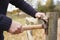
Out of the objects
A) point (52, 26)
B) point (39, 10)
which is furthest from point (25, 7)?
point (39, 10)

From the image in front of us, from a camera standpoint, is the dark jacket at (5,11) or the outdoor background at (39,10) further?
the outdoor background at (39,10)

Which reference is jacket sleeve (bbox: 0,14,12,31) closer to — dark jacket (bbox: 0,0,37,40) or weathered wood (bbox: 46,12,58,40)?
dark jacket (bbox: 0,0,37,40)

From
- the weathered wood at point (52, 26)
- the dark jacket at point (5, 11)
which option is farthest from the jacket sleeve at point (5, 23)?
the weathered wood at point (52, 26)

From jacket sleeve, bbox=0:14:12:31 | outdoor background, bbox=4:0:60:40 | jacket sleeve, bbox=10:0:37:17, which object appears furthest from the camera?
outdoor background, bbox=4:0:60:40

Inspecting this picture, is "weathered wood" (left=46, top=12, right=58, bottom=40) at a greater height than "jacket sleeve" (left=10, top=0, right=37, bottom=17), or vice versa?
"jacket sleeve" (left=10, top=0, right=37, bottom=17)

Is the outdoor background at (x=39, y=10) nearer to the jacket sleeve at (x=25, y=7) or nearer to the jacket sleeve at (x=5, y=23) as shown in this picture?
the jacket sleeve at (x=25, y=7)

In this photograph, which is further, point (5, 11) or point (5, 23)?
point (5, 11)

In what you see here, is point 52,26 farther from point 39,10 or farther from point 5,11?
point 39,10

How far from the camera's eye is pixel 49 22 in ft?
3.25

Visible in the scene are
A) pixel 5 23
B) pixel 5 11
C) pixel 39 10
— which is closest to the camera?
pixel 5 23

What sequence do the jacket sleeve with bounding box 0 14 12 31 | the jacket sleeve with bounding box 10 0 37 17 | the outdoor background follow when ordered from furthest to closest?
the outdoor background → the jacket sleeve with bounding box 10 0 37 17 → the jacket sleeve with bounding box 0 14 12 31

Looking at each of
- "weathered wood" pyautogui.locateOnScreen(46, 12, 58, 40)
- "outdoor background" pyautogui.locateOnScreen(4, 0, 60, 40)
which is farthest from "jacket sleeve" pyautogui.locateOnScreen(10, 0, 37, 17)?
"outdoor background" pyautogui.locateOnScreen(4, 0, 60, 40)

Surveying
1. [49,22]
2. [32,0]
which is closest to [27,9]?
[49,22]

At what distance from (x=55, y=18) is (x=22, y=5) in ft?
→ 1.09
